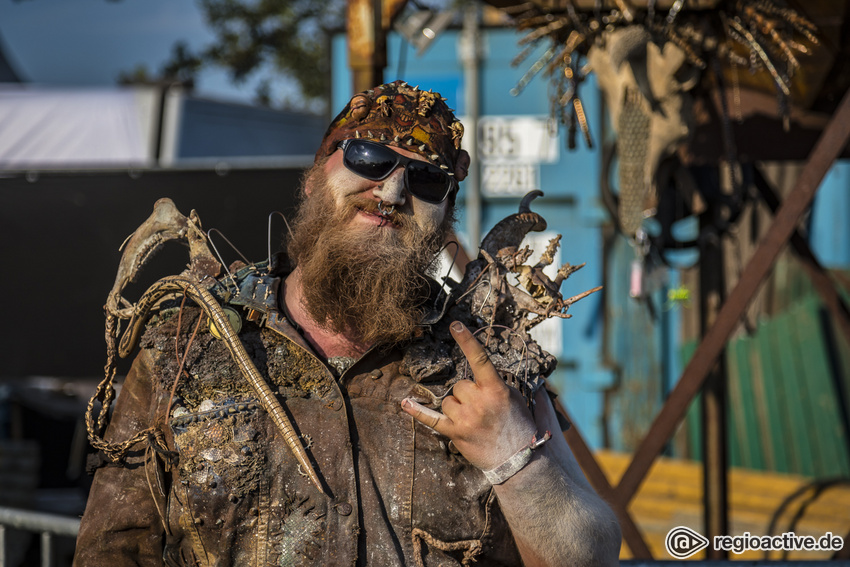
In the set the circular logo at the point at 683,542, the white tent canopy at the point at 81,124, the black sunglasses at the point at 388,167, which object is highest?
the white tent canopy at the point at 81,124

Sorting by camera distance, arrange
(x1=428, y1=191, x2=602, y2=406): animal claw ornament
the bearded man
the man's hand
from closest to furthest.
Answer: the man's hand
the bearded man
(x1=428, y1=191, x2=602, y2=406): animal claw ornament

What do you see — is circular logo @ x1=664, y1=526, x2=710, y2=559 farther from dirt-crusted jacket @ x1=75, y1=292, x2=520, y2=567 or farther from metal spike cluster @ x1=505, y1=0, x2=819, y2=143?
dirt-crusted jacket @ x1=75, y1=292, x2=520, y2=567

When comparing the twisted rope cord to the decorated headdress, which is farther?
the decorated headdress

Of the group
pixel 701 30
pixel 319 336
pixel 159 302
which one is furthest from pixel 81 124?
pixel 319 336

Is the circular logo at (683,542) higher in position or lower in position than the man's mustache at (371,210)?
lower

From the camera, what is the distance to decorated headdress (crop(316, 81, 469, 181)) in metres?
1.98

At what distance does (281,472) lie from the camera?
1.83m

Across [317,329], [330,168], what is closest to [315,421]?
[317,329]

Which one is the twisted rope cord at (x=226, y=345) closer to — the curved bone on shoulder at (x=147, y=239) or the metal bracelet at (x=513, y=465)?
the curved bone on shoulder at (x=147, y=239)

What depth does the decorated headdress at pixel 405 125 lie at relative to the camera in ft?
6.50

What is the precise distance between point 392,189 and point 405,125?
0.57 ft

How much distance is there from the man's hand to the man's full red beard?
280 mm

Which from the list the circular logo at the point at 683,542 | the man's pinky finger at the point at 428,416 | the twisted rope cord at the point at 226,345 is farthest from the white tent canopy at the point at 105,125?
the man's pinky finger at the point at 428,416

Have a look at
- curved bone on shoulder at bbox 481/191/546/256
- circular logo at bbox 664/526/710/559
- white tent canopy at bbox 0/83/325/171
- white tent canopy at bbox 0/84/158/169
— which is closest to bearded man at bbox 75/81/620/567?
curved bone on shoulder at bbox 481/191/546/256
